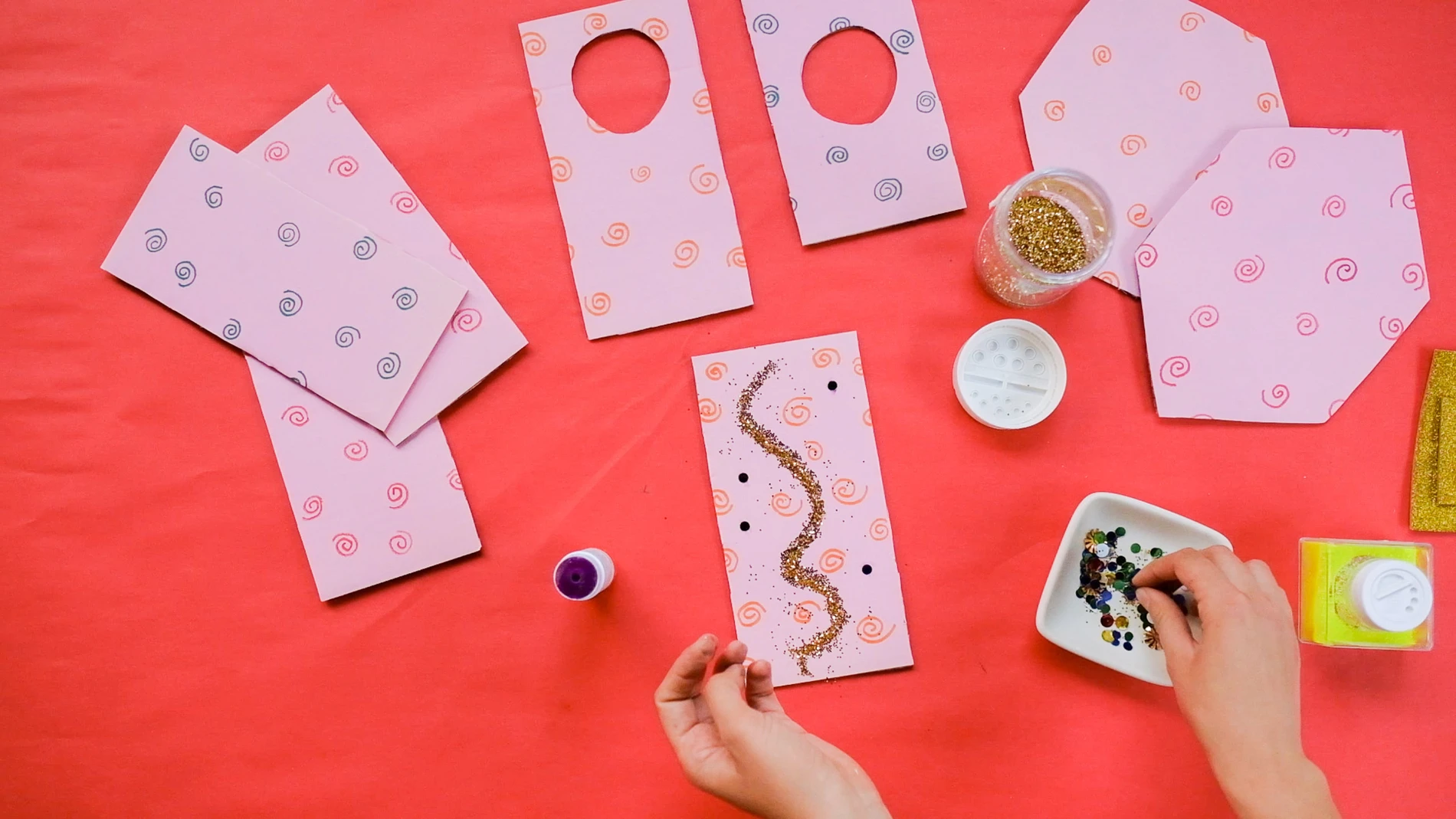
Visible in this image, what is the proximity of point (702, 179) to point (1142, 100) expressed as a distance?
50 cm

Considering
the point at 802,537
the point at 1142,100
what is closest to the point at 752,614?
the point at 802,537

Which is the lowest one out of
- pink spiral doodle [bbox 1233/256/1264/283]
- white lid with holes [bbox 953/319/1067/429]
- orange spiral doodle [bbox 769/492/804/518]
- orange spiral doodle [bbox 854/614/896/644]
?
orange spiral doodle [bbox 854/614/896/644]

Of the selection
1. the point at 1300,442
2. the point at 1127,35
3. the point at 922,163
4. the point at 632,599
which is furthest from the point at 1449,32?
the point at 632,599

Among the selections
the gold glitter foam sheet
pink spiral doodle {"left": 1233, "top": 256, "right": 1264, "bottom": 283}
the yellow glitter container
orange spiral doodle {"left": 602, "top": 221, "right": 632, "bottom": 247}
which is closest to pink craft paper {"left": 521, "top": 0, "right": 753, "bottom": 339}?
orange spiral doodle {"left": 602, "top": 221, "right": 632, "bottom": 247}

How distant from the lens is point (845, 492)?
93 centimetres

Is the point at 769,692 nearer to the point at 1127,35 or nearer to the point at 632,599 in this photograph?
the point at 632,599

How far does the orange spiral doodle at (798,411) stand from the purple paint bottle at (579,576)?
257 millimetres

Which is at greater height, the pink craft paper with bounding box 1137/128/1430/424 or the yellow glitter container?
the pink craft paper with bounding box 1137/128/1430/424

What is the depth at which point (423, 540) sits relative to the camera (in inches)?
36.8

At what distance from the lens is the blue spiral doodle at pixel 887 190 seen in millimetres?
943

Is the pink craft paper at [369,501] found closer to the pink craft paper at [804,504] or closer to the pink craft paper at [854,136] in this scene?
the pink craft paper at [804,504]

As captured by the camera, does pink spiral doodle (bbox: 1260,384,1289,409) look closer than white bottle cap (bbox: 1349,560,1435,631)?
No

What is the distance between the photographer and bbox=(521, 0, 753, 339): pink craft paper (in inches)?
36.9

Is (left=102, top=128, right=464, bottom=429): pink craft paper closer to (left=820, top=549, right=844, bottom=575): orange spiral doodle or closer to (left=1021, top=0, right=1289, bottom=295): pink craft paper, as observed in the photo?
(left=820, top=549, right=844, bottom=575): orange spiral doodle
